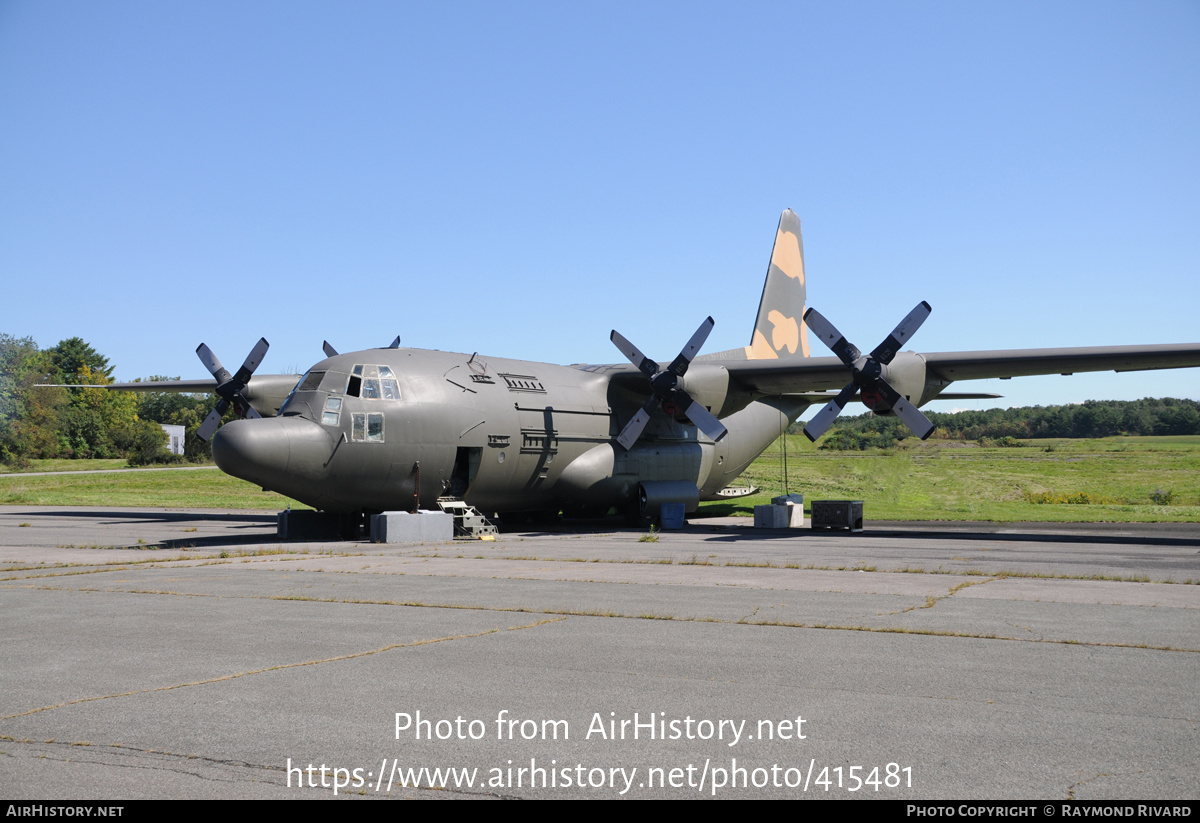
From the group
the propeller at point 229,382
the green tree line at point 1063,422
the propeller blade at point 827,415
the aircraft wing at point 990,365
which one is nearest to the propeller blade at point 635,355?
the aircraft wing at point 990,365

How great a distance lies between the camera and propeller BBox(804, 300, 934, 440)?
24.9 m

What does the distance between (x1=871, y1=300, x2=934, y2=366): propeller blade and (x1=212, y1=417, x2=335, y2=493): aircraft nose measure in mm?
14176

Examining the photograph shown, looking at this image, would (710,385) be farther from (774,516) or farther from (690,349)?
(774,516)

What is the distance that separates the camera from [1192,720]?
6133 mm

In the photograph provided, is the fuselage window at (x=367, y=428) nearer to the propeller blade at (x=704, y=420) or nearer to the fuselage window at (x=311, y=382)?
the fuselage window at (x=311, y=382)

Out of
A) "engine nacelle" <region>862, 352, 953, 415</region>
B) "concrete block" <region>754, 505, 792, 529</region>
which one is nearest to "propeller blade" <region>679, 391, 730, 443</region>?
"concrete block" <region>754, 505, 792, 529</region>

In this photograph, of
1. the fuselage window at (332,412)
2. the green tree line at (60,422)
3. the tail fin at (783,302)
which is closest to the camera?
the fuselage window at (332,412)

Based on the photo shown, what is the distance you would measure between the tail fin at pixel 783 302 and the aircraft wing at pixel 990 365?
662 centimetres

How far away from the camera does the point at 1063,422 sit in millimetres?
72938

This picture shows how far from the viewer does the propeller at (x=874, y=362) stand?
2491 cm

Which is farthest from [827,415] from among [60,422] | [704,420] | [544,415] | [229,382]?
[60,422]

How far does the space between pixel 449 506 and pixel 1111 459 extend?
49.6m

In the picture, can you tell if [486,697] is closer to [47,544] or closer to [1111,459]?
[47,544]

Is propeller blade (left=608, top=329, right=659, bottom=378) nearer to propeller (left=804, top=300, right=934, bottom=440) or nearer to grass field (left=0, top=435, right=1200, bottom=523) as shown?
propeller (left=804, top=300, right=934, bottom=440)
